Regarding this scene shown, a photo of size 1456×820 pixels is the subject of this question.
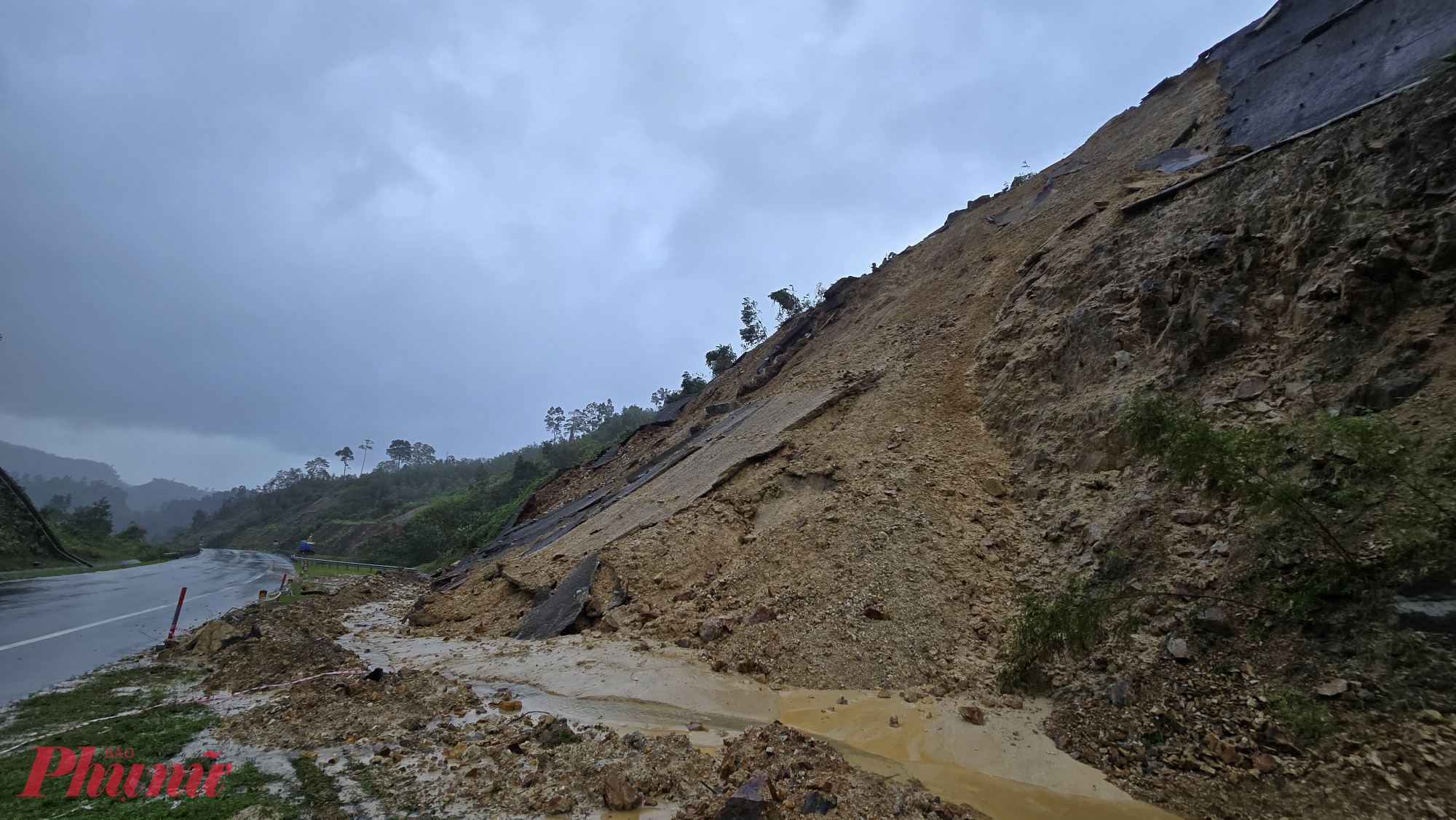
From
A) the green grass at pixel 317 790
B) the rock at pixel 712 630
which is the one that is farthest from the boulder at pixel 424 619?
the green grass at pixel 317 790

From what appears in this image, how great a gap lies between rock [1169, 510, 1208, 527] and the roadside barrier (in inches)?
350

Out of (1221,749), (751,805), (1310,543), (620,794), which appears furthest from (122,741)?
(1310,543)

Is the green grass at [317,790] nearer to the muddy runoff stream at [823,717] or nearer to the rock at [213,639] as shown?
the muddy runoff stream at [823,717]

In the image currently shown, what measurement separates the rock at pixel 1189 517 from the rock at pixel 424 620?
11539mm

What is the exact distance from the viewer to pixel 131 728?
476 cm

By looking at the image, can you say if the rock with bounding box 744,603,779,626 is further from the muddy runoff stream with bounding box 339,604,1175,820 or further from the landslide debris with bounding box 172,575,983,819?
the landslide debris with bounding box 172,575,983,819

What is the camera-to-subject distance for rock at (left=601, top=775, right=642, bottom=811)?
138 inches

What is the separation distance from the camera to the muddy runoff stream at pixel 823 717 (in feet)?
12.3

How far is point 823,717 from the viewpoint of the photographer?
5027mm

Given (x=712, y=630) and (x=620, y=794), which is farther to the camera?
(x=712, y=630)

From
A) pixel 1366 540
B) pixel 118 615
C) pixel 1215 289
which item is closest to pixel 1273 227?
pixel 1215 289

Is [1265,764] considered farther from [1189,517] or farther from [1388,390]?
[1388,390]

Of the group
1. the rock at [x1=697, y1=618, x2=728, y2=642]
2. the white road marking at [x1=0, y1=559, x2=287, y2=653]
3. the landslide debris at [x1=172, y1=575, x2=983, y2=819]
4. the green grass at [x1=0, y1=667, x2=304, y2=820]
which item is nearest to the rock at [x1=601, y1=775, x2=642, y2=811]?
the landslide debris at [x1=172, y1=575, x2=983, y2=819]

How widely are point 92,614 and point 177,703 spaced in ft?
28.1
